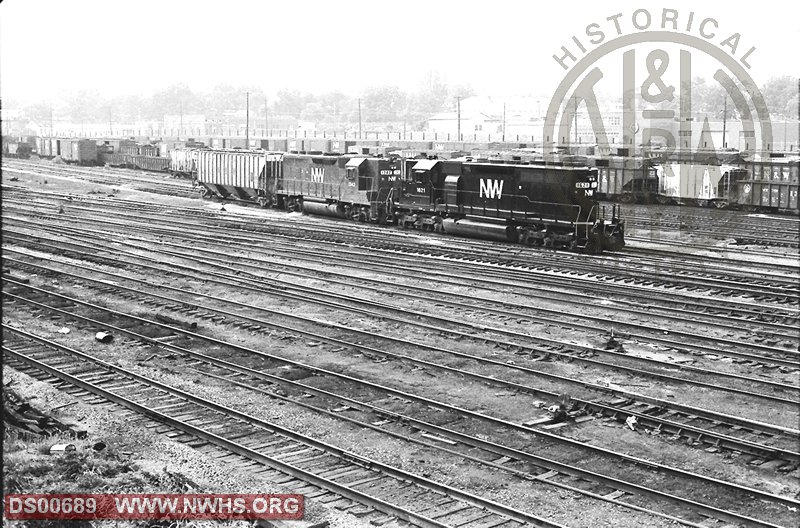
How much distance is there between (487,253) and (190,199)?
27583mm

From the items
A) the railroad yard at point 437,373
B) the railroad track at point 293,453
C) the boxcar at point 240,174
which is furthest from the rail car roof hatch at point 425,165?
the railroad track at point 293,453

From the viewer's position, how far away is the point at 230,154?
156 feet

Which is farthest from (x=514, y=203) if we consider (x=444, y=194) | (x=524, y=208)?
(x=444, y=194)

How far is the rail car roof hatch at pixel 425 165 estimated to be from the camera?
34.3m

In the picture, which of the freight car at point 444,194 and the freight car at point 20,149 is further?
the freight car at point 20,149

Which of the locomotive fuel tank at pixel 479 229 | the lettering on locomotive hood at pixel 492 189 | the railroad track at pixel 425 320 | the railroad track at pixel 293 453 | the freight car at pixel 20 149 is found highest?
the freight car at pixel 20 149

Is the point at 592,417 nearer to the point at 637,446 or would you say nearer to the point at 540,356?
the point at 637,446

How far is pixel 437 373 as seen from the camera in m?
15.1

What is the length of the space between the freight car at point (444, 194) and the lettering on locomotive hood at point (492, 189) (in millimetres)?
38

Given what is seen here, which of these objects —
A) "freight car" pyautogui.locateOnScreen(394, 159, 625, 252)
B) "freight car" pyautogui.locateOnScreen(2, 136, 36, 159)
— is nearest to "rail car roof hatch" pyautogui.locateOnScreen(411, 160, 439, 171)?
"freight car" pyautogui.locateOnScreen(394, 159, 625, 252)

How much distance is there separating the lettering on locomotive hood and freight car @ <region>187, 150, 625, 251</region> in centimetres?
4

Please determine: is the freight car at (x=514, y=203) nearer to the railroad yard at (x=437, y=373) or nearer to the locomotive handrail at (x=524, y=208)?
the locomotive handrail at (x=524, y=208)

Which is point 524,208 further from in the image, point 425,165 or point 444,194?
point 425,165

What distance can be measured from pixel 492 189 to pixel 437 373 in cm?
1733
